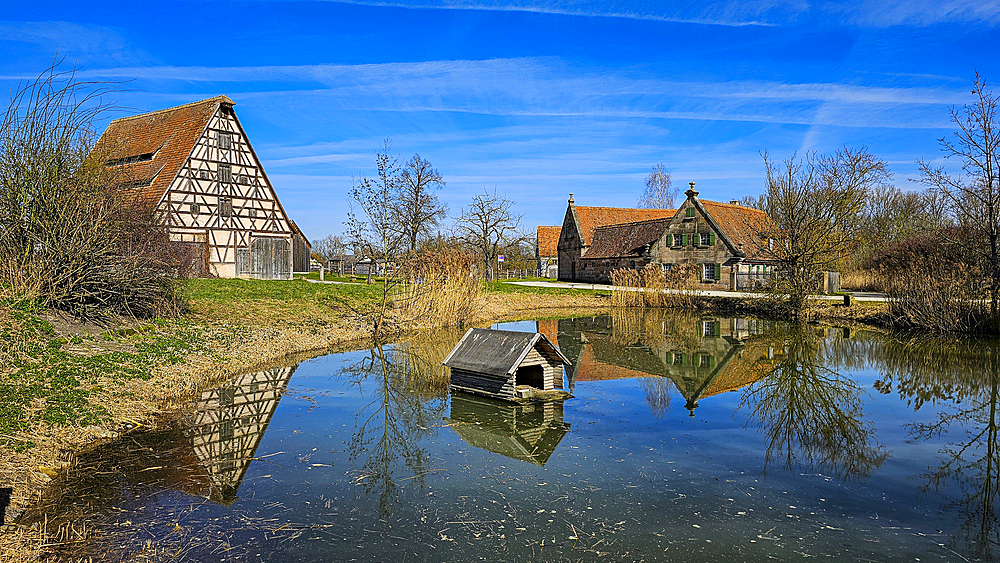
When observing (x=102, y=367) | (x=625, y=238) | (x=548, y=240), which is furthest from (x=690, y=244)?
(x=102, y=367)

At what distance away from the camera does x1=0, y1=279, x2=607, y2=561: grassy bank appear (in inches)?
272

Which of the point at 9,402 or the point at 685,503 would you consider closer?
the point at 685,503

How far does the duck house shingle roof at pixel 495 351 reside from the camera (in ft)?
34.1

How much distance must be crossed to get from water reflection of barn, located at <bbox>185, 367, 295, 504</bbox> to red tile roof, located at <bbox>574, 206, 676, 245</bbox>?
129ft

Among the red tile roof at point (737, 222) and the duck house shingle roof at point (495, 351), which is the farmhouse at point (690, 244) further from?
the duck house shingle roof at point (495, 351)

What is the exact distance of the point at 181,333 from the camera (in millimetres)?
13867

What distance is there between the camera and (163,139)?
3412 centimetres

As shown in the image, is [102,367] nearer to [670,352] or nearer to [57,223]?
[57,223]

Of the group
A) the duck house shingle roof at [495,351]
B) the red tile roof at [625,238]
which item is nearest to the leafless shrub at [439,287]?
the duck house shingle roof at [495,351]

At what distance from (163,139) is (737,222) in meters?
34.7

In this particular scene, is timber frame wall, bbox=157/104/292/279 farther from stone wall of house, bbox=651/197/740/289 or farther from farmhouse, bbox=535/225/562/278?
farmhouse, bbox=535/225/562/278

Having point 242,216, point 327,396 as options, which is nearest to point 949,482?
point 327,396

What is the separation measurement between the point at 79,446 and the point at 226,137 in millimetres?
29070

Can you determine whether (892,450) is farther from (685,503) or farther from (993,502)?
(685,503)
